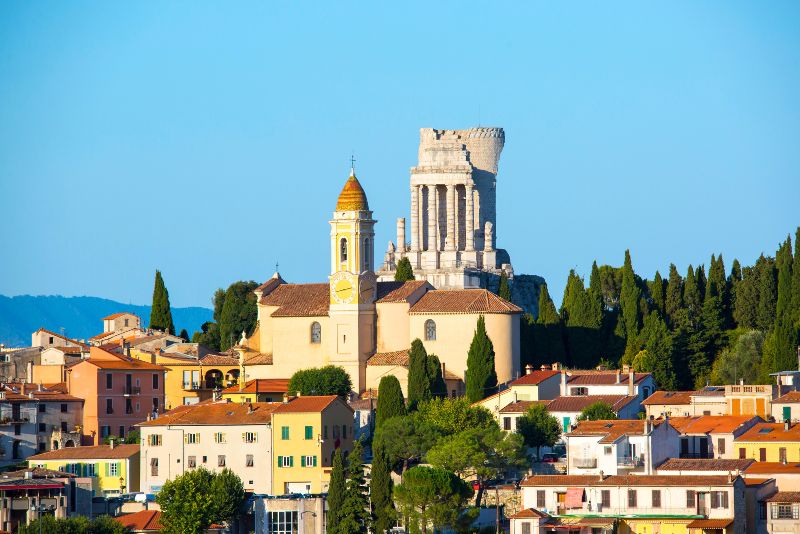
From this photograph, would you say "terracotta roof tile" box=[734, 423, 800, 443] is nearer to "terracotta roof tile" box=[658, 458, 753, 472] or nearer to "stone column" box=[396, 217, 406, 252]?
"terracotta roof tile" box=[658, 458, 753, 472]

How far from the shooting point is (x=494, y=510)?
6962 cm

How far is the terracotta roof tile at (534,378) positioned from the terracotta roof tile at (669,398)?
4247 mm

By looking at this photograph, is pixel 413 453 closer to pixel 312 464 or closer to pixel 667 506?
pixel 312 464

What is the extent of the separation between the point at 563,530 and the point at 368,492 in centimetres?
795

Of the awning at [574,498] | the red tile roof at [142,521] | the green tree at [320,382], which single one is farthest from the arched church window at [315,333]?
the awning at [574,498]

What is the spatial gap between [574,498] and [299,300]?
1124 inches

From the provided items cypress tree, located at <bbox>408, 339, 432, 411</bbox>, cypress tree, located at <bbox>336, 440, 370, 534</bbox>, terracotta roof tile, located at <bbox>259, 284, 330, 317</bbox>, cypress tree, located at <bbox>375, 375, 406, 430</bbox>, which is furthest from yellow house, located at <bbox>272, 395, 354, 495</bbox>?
terracotta roof tile, located at <bbox>259, 284, 330, 317</bbox>

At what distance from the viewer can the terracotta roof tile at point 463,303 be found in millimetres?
88000

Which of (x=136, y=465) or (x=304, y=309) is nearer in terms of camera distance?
(x=136, y=465)

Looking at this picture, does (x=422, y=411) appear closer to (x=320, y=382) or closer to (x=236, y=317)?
(x=320, y=382)

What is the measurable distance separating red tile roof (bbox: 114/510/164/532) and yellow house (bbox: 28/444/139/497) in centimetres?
466

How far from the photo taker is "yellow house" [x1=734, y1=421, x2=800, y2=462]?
227 ft

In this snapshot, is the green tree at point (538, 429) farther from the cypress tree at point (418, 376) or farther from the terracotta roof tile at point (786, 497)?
the terracotta roof tile at point (786, 497)

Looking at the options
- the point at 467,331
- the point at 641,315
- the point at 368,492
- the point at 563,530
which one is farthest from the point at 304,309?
Answer: the point at 563,530
